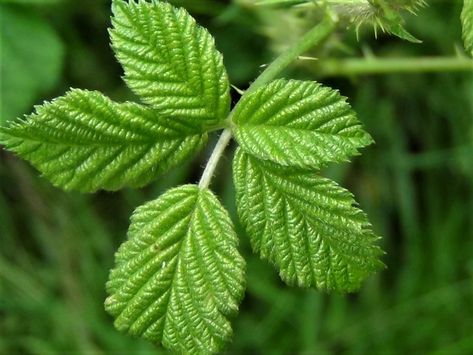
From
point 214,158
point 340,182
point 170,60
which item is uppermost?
point 170,60

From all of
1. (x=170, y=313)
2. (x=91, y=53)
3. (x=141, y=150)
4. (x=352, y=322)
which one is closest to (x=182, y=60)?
(x=141, y=150)

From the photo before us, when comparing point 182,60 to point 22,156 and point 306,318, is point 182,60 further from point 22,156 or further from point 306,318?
point 306,318

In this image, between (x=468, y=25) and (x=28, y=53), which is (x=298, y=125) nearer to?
(x=468, y=25)

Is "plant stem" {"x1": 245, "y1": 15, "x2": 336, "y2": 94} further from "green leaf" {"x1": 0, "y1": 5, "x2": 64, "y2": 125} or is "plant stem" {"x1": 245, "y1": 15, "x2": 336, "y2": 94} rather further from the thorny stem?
"green leaf" {"x1": 0, "y1": 5, "x2": 64, "y2": 125}

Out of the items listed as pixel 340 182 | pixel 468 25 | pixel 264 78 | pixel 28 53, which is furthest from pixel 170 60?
pixel 340 182

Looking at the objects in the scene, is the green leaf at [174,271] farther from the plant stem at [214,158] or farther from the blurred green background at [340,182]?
the blurred green background at [340,182]

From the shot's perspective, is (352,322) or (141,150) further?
(352,322)

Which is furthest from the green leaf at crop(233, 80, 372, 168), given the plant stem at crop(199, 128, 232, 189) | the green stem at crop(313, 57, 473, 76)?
the green stem at crop(313, 57, 473, 76)
